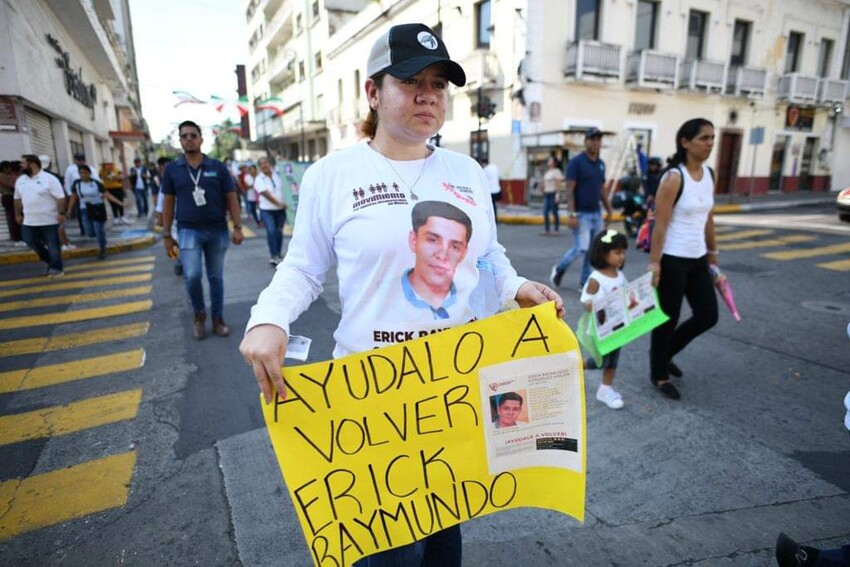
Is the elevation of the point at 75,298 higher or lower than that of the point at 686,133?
lower

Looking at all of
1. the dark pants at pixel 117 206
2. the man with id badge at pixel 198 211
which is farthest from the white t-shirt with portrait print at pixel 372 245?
the dark pants at pixel 117 206

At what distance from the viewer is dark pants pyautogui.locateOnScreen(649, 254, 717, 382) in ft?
12.5

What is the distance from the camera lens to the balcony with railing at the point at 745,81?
22047mm

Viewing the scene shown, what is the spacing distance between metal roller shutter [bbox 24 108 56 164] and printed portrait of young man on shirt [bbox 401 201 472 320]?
47.8ft

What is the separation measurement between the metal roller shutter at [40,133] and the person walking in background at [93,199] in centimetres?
318

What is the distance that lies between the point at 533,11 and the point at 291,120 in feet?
102

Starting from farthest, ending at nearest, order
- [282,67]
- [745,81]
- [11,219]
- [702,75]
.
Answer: [282,67] → [745,81] → [702,75] → [11,219]

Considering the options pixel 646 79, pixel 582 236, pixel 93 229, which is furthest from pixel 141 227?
pixel 646 79

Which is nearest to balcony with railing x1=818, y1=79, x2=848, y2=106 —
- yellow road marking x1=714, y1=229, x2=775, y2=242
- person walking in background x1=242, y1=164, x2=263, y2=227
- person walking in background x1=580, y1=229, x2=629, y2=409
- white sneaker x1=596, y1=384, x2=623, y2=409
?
yellow road marking x1=714, y1=229, x2=775, y2=242

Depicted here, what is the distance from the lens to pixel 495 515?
8.70ft

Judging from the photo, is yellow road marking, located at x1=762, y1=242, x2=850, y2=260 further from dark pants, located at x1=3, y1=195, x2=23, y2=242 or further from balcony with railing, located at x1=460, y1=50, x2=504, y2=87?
dark pants, located at x1=3, y1=195, x2=23, y2=242

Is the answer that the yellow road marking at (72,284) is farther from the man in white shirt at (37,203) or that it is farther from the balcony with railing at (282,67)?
the balcony with railing at (282,67)

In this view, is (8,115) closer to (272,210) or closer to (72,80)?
(72,80)

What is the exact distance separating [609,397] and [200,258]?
4.32m
